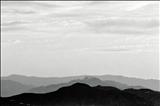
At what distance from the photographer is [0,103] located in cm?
19462

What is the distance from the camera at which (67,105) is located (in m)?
200

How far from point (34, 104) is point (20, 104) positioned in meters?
8.06

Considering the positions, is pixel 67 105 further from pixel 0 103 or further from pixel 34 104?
pixel 0 103

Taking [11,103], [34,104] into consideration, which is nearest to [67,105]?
[34,104]

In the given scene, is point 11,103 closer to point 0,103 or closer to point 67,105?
point 0,103

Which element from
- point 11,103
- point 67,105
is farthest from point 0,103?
point 67,105

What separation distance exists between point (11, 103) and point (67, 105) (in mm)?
32136

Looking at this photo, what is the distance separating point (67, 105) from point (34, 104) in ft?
62.8

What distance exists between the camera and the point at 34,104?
→ 653 ft

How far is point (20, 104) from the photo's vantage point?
197 meters

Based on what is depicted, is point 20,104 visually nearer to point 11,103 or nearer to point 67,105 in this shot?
point 11,103

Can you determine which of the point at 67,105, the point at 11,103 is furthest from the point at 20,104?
the point at 67,105

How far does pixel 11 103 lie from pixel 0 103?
6130 mm
